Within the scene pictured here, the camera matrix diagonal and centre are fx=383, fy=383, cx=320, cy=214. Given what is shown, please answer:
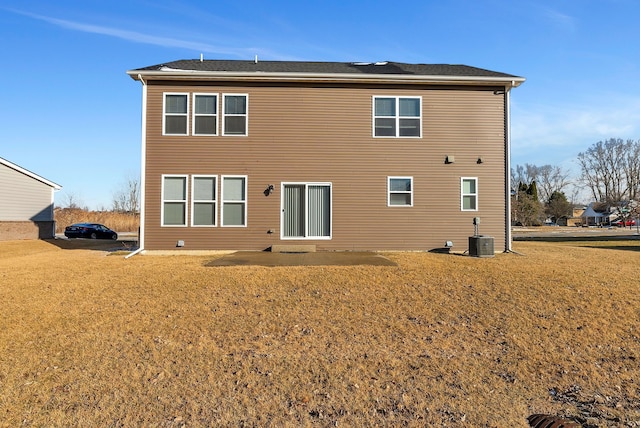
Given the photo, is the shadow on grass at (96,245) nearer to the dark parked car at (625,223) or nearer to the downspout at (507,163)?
the downspout at (507,163)

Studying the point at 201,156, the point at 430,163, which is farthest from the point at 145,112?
the point at 430,163

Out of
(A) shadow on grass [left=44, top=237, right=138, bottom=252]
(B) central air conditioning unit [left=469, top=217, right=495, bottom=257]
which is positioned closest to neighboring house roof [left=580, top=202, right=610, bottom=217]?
(B) central air conditioning unit [left=469, top=217, right=495, bottom=257]

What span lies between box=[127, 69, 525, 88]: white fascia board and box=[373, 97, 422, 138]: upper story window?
619mm

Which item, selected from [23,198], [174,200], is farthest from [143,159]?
[23,198]

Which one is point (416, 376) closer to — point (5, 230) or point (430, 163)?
point (430, 163)

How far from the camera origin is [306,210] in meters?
12.3

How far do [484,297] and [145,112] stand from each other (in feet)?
36.0

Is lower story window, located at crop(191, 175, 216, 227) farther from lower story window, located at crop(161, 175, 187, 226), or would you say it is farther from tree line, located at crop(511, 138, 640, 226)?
tree line, located at crop(511, 138, 640, 226)

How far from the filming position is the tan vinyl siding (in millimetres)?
12109

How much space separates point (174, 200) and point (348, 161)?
566 cm

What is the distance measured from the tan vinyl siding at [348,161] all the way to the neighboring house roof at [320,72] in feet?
1.27

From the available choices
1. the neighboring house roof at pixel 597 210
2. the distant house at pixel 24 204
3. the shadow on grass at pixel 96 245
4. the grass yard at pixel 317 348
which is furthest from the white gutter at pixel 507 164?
the neighboring house roof at pixel 597 210

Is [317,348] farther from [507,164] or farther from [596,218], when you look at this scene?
[596,218]

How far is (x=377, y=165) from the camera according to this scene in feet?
40.6
